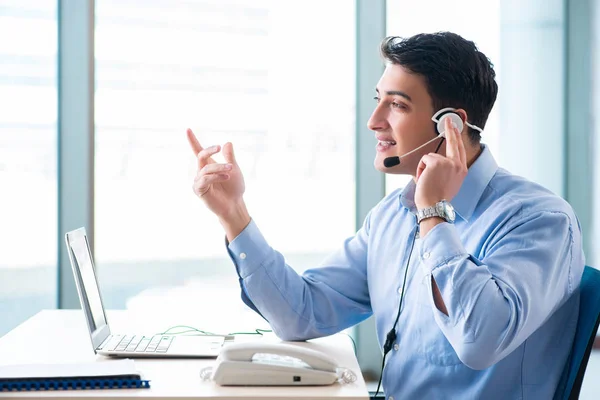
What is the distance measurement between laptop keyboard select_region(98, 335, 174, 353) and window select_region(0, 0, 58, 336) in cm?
133

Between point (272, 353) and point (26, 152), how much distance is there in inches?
72.7

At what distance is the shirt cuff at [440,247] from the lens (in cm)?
126

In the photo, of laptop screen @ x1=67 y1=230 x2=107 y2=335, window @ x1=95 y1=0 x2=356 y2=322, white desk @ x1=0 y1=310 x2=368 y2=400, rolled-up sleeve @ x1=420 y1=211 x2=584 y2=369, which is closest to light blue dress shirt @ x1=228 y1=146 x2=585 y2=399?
rolled-up sleeve @ x1=420 y1=211 x2=584 y2=369

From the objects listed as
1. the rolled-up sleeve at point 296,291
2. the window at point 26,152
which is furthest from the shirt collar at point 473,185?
the window at point 26,152

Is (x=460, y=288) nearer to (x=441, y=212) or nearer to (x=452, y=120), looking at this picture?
(x=441, y=212)

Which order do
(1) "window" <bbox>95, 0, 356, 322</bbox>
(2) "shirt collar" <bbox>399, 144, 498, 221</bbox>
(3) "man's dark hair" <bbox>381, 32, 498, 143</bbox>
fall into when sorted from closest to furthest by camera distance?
(2) "shirt collar" <bbox>399, 144, 498, 221</bbox>
(3) "man's dark hair" <bbox>381, 32, 498, 143</bbox>
(1) "window" <bbox>95, 0, 356, 322</bbox>

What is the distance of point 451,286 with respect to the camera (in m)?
1.23

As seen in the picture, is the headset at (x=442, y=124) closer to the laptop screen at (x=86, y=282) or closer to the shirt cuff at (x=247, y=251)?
the shirt cuff at (x=247, y=251)

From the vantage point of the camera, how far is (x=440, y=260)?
1.27 m

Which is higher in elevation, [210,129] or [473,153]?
[210,129]

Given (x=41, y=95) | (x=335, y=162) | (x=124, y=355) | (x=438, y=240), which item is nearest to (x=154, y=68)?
(x=41, y=95)

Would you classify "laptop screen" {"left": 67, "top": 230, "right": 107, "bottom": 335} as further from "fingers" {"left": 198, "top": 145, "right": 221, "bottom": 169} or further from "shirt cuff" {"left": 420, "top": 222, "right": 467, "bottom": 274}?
"shirt cuff" {"left": 420, "top": 222, "right": 467, "bottom": 274}

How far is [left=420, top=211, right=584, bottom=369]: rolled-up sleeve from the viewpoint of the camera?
121cm

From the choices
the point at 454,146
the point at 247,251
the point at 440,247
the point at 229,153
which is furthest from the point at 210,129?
the point at 440,247
